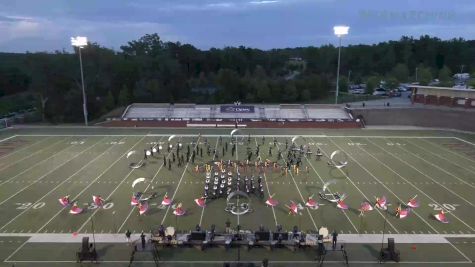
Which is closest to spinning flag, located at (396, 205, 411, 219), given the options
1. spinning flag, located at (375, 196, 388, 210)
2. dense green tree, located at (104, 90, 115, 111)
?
spinning flag, located at (375, 196, 388, 210)

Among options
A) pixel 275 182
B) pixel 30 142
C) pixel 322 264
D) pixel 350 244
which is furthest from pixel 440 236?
pixel 30 142

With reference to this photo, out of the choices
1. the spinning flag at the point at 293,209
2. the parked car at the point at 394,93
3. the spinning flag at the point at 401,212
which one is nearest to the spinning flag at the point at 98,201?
the spinning flag at the point at 293,209

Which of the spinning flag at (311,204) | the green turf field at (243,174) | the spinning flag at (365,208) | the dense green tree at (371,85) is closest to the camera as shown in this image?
the green turf field at (243,174)

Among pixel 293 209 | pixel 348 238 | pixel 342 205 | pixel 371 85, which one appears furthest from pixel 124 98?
pixel 348 238

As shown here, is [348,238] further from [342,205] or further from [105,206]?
[105,206]

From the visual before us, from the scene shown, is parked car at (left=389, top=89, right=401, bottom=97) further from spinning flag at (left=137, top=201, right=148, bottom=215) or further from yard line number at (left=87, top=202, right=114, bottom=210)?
yard line number at (left=87, top=202, right=114, bottom=210)

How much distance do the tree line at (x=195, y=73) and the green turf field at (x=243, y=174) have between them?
1947 centimetres

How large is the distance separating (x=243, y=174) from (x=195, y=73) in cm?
5197

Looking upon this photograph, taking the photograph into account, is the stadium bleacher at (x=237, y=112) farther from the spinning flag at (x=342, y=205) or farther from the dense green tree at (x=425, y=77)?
the dense green tree at (x=425, y=77)

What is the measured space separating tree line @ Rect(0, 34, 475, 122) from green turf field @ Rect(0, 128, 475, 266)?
19474mm

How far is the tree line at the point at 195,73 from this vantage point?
5312 cm

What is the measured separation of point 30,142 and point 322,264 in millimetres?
26957

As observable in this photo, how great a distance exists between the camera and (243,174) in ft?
76.3

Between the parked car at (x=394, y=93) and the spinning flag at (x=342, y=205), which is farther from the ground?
the parked car at (x=394, y=93)
